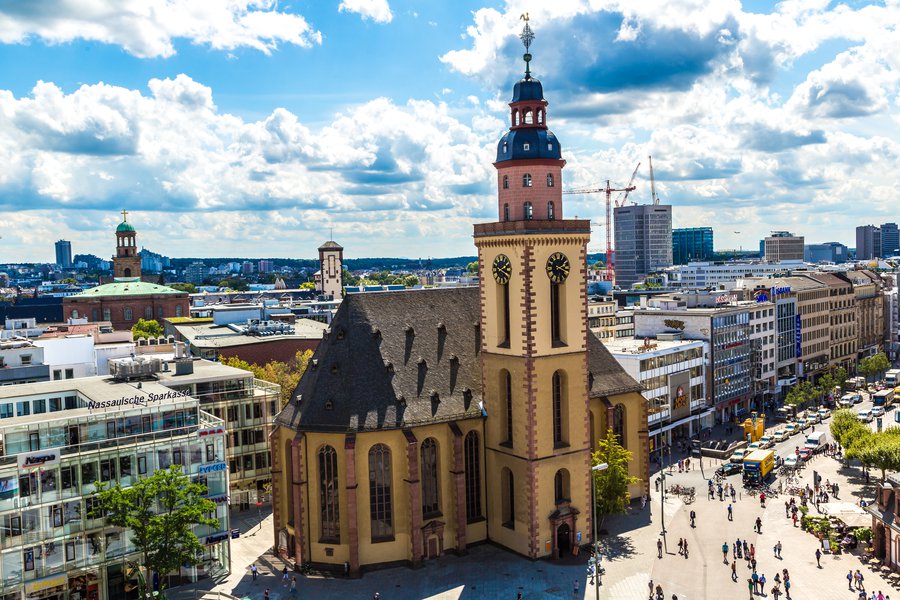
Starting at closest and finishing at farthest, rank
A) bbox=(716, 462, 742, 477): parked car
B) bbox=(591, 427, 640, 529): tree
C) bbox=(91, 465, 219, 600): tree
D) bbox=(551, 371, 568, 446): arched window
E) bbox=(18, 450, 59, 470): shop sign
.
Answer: bbox=(18, 450, 59, 470): shop sign
bbox=(91, 465, 219, 600): tree
bbox=(551, 371, 568, 446): arched window
bbox=(591, 427, 640, 529): tree
bbox=(716, 462, 742, 477): parked car

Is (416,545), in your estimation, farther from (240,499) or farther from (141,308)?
(141,308)

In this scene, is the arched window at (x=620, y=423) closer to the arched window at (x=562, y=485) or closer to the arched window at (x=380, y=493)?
the arched window at (x=562, y=485)

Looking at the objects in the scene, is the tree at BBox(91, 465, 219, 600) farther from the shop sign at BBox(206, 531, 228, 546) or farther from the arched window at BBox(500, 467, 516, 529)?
the arched window at BBox(500, 467, 516, 529)

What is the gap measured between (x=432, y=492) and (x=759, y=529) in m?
29.5

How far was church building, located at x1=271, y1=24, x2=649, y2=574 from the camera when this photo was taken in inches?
2522

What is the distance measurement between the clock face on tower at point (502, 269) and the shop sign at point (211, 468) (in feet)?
84.4

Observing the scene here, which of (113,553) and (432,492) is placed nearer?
(113,553)

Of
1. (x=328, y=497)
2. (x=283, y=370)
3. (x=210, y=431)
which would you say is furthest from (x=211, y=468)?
(x=283, y=370)

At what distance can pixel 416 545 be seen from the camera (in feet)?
211

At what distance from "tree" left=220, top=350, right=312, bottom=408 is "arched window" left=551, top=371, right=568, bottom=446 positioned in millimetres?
37249

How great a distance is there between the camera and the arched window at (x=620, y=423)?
7912cm

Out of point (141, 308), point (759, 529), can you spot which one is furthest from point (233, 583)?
point (141, 308)

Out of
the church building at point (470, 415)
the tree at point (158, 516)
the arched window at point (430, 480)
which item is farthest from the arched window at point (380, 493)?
Result: the tree at point (158, 516)

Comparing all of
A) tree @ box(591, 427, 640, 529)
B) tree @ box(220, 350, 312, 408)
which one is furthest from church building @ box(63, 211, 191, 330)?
tree @ box(591, 427, 640, 529)
